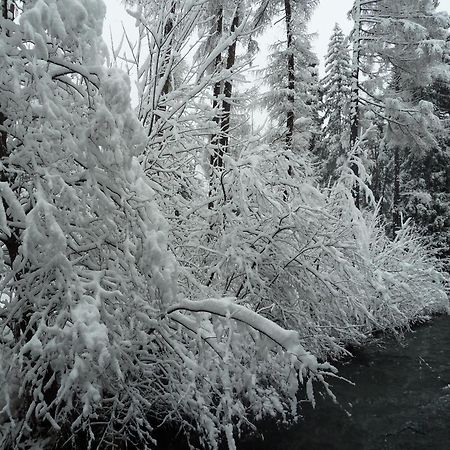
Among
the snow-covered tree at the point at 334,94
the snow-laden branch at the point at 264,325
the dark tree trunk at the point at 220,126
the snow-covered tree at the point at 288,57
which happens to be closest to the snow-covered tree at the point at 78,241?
the snow-laden branch at the point at 264,325

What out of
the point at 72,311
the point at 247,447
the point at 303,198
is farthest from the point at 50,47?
the point at 247,447

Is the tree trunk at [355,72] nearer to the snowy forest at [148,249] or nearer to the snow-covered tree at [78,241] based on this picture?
the snowy forest at [148,249]

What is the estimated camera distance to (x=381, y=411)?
6.18 meters

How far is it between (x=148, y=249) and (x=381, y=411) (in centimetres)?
509

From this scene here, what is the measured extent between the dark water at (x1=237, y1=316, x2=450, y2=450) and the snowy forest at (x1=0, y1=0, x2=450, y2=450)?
1.50 feet

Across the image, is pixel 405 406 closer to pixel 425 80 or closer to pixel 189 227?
pixel 189 227

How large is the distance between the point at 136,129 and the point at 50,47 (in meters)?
1.06

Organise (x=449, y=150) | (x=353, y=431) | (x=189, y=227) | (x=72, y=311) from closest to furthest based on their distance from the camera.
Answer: (x=72, y=311) → (x=353, y=431) → (x=189, y=227) → (x=449, y=150)

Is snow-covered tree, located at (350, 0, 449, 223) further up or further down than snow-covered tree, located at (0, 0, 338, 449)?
further up

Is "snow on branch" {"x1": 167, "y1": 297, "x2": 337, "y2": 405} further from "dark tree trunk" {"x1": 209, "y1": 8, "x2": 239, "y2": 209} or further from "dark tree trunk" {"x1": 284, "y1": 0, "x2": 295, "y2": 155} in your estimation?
"dark tree trunk" {"x1": 284, "y1": 0, "x2": 295, "y2": 155}

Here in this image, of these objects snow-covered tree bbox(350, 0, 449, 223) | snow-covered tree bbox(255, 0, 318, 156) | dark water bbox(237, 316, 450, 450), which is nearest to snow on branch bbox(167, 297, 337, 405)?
dark water bbox(237, 316, 450, 450)

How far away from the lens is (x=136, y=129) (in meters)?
2.87

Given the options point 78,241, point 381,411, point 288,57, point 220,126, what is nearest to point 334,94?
point 288,57

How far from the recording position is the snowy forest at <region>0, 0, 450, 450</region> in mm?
2869
